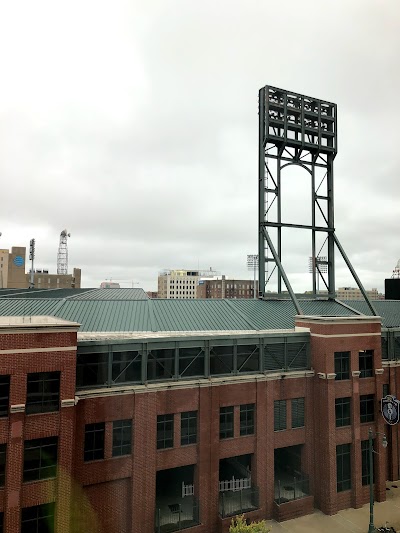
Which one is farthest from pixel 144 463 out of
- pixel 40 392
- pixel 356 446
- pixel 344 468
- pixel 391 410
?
pixel 391 410

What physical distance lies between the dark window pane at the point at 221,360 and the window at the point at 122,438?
21.7 feet

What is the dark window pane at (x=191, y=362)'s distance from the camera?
2536 cm

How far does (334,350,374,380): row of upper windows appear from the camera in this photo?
28.5 metres

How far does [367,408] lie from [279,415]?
7436 millimetres

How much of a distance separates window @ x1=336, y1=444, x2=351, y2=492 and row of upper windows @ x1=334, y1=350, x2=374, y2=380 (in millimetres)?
5225

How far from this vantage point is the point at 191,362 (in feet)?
83.6

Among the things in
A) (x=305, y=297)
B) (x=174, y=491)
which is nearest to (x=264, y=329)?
(x=305, y=297)

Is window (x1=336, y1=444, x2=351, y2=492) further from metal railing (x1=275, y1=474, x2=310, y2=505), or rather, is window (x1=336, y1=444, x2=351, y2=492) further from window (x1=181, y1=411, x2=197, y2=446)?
window (x1=181, y1=411, x2=197, y2=446)

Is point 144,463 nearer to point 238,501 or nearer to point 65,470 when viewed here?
point 65,470

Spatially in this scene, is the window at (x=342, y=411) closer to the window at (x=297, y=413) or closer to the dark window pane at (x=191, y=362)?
the window at (x=297, y=413)

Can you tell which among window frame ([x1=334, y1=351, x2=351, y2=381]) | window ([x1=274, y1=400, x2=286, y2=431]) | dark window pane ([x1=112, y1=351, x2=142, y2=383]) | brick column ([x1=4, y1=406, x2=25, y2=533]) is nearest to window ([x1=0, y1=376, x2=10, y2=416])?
brick column ([x1=4, y1=406, x2=25, y2=533])

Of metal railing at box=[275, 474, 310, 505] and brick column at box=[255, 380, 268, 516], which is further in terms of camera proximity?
metal railing at box=[275, 474, 310, 505]

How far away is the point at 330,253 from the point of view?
1572 inches

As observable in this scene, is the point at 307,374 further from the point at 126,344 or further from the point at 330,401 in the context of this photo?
the point at 126,344
